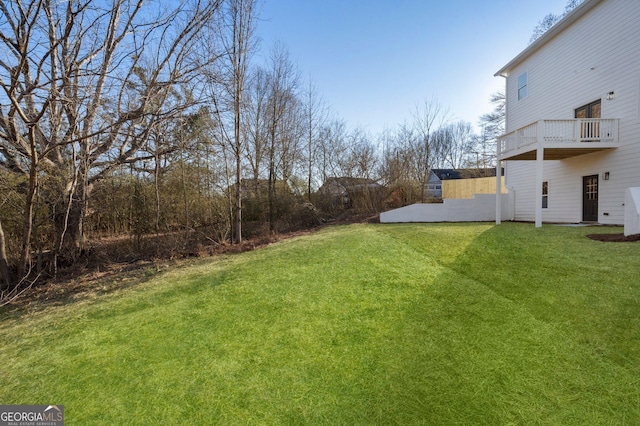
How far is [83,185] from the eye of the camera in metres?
6.62

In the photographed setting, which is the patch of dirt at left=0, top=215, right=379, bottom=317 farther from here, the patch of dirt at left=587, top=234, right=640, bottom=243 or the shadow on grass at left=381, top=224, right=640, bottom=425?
the patch of dirt at left=587, top=234, right=640, bottom=243

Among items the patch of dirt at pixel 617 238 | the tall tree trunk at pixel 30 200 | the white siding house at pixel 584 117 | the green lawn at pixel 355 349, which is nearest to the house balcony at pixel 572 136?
the white siding house at pixel 584 117

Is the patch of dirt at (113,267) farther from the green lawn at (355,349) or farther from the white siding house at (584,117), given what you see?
the white siding house at (584,117)

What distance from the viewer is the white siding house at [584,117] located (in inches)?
298

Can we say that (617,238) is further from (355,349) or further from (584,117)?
(355,349)

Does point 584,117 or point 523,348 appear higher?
point 584,117

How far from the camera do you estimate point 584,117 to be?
8.99 meters

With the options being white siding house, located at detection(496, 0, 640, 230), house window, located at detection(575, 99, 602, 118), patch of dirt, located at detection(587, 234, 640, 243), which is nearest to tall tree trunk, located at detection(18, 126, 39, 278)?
patch of dirt, located at detection(587, 234, 640, 243)

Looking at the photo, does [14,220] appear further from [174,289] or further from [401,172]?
[401,172]

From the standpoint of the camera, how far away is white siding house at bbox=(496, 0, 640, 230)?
7559 mm

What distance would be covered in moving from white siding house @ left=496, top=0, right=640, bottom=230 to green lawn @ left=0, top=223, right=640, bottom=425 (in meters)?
5.16

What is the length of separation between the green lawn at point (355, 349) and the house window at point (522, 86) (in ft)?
31.9

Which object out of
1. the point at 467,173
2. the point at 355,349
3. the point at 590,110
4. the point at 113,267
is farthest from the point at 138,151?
the point at 467,173

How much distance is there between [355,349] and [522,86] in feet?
44.6
